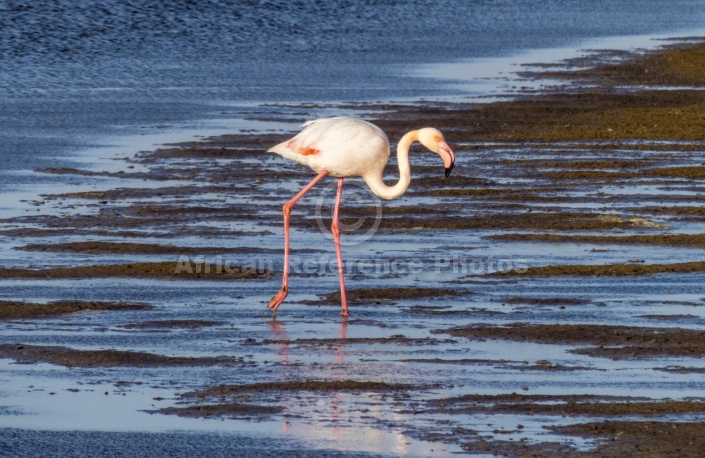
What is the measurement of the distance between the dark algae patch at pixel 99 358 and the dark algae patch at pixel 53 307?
0.98m

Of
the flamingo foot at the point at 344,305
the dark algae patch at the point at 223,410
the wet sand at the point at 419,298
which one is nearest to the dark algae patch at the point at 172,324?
the wet sand at the point at 419,298

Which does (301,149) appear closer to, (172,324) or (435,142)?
(435,142)

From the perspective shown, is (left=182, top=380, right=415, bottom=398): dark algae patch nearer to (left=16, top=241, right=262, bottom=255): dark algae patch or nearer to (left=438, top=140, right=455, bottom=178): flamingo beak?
(left=438, top=140, right=455, bottom=178): flamingo beak

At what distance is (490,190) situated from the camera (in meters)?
16.8

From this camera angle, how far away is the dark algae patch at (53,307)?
1081 centimetres

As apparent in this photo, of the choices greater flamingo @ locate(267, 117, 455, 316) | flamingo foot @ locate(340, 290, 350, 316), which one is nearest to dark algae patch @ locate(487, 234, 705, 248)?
greater flamingo @ locate(267, 117, 455, 316)

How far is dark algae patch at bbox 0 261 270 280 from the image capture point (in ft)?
40.1

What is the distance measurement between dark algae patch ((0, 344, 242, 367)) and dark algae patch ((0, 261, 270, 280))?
8.00ft

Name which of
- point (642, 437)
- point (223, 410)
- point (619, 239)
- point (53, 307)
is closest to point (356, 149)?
point (53, 307)

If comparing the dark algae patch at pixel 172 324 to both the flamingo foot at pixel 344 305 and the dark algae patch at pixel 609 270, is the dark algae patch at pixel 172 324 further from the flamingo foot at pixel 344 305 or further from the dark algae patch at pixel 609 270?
the dark algae patch at pixel 609 270

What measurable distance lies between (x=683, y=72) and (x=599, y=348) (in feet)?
72.8

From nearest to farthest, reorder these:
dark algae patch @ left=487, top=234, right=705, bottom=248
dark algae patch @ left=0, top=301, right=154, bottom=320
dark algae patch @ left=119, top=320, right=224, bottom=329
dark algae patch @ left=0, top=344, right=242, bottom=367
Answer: dark algae patch @ left=0, top=344, right=242, bottom=367, dark algae patch @ left=119, top=320, right=224, bottom=329, dark algae patch @ left=0, top=301, right=154, bottom=320, dark algae patch @ left=487, top=234, right=705, bottom=248

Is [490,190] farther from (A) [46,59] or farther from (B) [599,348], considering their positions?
(A) [46,59]

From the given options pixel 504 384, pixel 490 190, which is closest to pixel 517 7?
pixel 490 190
